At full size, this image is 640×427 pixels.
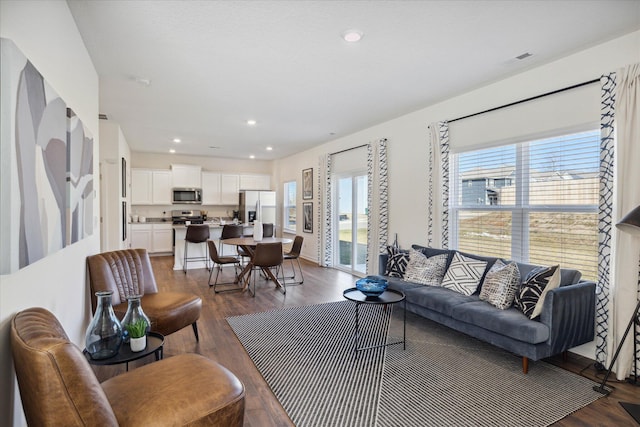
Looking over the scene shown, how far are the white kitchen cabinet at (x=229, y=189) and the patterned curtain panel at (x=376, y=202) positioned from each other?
199 inches

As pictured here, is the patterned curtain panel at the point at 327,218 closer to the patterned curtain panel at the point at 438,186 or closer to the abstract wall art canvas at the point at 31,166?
the patterned curtain panel at the point at 438,186

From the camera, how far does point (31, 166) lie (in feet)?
5.01

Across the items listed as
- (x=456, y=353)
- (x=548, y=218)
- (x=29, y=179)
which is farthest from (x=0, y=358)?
(x=548, y=218)

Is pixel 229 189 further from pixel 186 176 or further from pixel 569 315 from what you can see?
pixel 569 315

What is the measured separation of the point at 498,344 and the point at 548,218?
1.43m

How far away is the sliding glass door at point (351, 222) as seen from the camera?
21.3 feet

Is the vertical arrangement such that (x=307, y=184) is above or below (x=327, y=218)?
above

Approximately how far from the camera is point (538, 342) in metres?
2.60

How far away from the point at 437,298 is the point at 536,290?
87 centimetres

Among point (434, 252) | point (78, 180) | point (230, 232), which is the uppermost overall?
point (78, 180)

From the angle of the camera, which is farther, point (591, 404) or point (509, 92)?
point (509, 92)

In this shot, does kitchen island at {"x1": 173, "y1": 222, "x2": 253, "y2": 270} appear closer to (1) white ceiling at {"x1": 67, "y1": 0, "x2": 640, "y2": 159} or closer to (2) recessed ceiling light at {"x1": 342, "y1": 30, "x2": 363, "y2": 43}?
(1) white ceiling at {"x1": 67, "y1": 0, "x2": 640, "y2": 159}

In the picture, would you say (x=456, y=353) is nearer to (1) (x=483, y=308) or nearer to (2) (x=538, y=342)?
(1) (x=483, y=308)

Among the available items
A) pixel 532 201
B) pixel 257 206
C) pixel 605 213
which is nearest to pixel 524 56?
pixel 532 201
